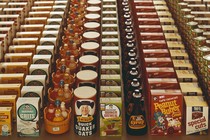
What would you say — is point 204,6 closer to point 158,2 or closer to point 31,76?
point 158,2

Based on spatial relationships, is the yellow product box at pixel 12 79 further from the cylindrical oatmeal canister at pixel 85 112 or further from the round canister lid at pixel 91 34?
the round canister lid at pixel 91 34

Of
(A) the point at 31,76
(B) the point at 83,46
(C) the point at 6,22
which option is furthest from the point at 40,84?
(C) the point at 6,22

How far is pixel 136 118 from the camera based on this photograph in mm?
2689

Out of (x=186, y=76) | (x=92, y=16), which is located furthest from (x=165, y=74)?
(x=92, y=16)

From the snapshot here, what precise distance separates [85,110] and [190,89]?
2.23ft

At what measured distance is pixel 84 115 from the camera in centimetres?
265

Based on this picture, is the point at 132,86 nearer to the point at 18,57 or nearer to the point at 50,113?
the point at 50,113

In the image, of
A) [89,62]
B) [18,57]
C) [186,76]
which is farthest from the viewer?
[18,57]

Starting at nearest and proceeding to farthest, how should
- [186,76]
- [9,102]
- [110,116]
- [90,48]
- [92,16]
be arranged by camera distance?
[110,116] → [9,102] → [186,76] → [90,48] → [92,16]

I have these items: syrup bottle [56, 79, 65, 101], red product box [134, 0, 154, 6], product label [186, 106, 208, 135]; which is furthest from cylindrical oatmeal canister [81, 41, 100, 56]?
red product box [134, 0, 154, 6]

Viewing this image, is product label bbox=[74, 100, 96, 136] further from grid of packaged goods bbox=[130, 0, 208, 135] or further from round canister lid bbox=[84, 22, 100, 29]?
round canister lid bbox=[84, 22, 100, 29]

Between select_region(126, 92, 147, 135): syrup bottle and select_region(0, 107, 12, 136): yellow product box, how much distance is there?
685mm

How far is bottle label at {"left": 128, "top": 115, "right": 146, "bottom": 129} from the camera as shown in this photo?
2688 millimetres

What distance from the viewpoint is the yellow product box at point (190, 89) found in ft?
9.23
